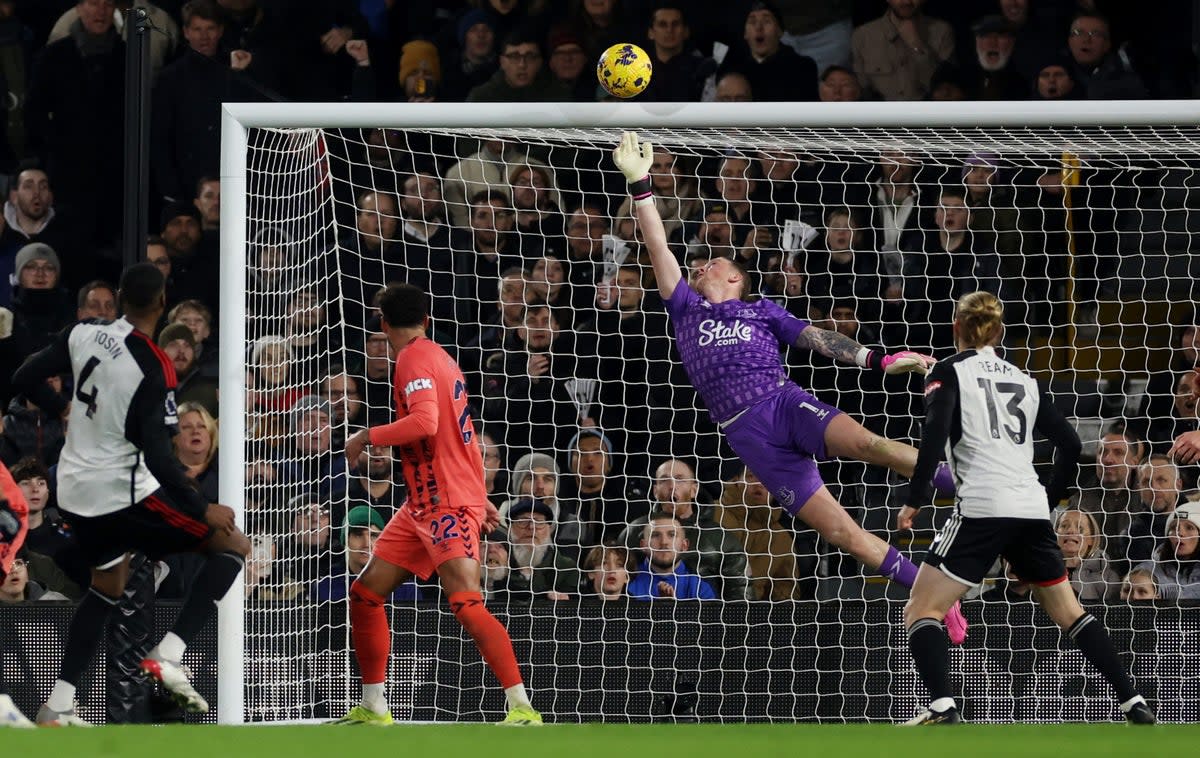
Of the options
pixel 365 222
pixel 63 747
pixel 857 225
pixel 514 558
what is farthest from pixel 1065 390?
pixel 63 747

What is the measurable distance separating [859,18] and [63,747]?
828 cm

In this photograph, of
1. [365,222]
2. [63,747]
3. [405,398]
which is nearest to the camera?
[63,747]

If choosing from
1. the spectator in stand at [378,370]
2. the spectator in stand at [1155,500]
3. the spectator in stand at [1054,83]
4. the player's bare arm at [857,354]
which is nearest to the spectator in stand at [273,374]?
the spectator in stand at [378,370]

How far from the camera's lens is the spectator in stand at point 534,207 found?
1033cm

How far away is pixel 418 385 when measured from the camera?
7.15 metres

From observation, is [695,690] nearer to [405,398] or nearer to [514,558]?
[514,558]

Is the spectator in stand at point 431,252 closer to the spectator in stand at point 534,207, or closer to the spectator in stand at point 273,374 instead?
the spectator in stand at point 534,207

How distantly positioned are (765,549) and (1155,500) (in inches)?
83.7

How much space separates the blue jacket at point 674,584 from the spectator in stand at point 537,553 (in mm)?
341

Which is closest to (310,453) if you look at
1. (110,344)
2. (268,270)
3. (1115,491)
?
(268,270)

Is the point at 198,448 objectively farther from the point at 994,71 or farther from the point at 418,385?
the point at 994,71

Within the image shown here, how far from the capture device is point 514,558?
9516 millimetres

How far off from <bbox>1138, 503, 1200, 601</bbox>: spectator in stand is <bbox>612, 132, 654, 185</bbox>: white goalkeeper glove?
135 inches

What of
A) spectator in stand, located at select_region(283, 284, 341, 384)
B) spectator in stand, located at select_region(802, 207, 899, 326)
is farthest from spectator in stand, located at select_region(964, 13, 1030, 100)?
spectator in stand, located at select_region(283, 284, 341, 384)
